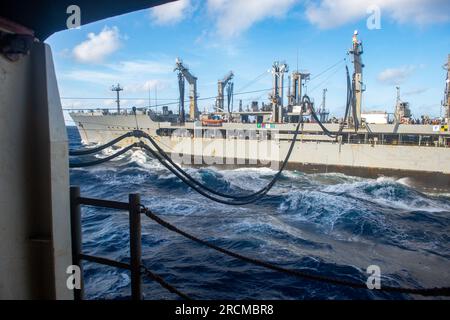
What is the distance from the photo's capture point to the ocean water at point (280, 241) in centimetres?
820

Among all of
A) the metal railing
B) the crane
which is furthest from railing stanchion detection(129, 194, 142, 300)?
the crane

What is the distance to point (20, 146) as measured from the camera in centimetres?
275

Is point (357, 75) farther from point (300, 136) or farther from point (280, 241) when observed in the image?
point (280, 241)

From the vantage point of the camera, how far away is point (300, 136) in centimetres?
3434

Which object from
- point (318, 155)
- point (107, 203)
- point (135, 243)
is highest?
point (107, 203)

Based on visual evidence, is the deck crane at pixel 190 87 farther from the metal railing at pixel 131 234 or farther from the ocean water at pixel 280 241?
the metal railing at pixel 131 234

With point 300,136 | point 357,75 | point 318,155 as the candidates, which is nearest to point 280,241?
point 318,155

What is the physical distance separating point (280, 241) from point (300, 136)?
24146 millimetres

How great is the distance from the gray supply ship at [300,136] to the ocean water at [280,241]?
20.8 ft

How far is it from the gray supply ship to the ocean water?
633 centimetres

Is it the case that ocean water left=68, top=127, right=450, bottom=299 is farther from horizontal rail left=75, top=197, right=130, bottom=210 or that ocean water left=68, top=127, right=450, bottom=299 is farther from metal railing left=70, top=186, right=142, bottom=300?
horizontal rail left=75, top=197, right=130, bottom=210

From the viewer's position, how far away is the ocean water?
8.20 m
